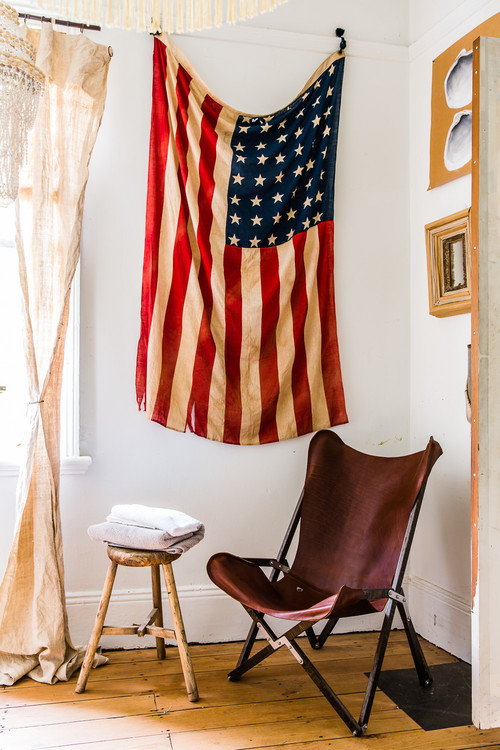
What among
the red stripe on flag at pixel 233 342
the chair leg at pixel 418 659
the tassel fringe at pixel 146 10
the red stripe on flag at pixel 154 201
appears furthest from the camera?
the red stripe on flag at pixel 233 342

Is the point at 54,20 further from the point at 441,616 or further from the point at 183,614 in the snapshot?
the point at 441,616

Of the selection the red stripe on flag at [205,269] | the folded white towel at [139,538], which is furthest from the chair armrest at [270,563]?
the red stripe on flag at [205,269]

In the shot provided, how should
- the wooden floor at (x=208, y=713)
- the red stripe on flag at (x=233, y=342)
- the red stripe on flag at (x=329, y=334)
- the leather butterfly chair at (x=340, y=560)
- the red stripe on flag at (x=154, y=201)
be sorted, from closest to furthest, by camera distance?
the wooden floor at (x=208, y=713) → the leather butterfly chair at (x=340, y=560) → the red stripe on flag at (x=154, y=201) → the red stripe on flag at (x=233, y=342) → the red stripe on flag at (x=329, y=334)

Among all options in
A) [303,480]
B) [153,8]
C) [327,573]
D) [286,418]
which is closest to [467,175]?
[286,418]

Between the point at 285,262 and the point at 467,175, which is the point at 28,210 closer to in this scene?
the point at 285,262

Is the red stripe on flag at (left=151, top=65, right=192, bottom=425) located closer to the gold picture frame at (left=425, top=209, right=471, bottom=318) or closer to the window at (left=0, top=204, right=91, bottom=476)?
the window at (left=0, top=204, right=91, bottom=476)

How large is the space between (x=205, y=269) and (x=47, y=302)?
0.70 m

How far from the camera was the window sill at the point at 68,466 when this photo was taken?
8.86 ft

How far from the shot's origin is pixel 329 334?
3.03m

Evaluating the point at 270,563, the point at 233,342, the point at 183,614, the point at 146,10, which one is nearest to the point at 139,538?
the point at 270,563

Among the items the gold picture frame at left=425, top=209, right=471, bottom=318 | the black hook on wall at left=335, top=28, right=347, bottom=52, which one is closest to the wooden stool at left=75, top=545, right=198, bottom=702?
the gold picture frame at left=425, top=209, right=471, bottom=318

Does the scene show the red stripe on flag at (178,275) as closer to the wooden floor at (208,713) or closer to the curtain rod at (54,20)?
the curtain rod at (54,20)

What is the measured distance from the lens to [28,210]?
2625 mm

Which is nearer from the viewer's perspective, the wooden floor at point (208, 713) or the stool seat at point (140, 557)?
the wooden floor at point (208, 713)
